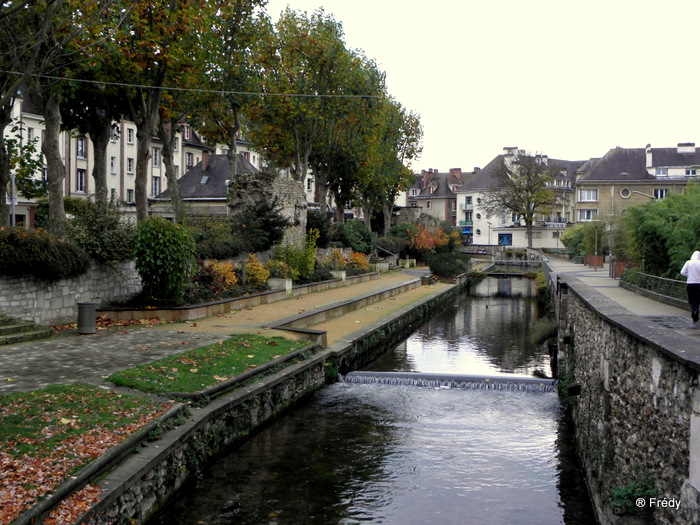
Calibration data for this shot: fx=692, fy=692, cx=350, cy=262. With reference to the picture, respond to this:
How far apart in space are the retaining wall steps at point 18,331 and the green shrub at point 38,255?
46.2 inches

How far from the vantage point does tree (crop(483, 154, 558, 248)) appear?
3260 inches

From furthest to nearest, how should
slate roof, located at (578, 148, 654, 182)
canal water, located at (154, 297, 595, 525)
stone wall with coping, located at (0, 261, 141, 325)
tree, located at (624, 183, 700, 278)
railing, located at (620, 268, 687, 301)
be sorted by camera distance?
1. slate roof, located at (578, 148, 654, 182)
2. tree, located at (624, 183, 700, 278)
3. railing, located at (620, 268, 687, 301)
4. stone wall with coping, located at (0, 261, 141, 325)
5. canal water, located at (154, 297, 595, 525)

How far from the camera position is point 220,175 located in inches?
2077

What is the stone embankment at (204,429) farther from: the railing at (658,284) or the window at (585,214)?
the window at (585,214)

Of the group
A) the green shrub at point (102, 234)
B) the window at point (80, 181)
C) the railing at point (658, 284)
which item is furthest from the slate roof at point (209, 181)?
the railing at point (658, 284)

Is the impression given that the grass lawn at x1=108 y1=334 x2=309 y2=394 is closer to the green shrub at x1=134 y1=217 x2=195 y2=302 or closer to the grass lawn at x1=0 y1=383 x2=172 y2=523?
the grass lawn at x1=0 y1=383 x2=172 y2=523

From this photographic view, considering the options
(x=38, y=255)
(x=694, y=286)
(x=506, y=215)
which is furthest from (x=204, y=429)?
(x=506, y=215)

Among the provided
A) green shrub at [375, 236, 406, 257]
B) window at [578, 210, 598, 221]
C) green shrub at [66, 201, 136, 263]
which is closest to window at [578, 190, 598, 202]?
window at [578, 210, 598, 221]

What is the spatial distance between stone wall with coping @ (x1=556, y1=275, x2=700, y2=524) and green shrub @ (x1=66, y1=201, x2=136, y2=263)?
13.1 m

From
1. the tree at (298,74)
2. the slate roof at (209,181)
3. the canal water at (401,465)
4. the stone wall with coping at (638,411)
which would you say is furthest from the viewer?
the slate roof at (209,181)

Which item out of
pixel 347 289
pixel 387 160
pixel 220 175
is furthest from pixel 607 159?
pixel 347 289

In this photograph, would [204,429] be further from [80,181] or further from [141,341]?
[80,181]

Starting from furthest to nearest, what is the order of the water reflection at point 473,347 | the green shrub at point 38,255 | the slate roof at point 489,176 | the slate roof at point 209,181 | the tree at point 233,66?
1. the slate roof at point 489,176
2. the slate roof at point 209,181
3. the tree at point 233,66
4. the water reflection at point 473,347
5. the green shrub at point 38,255

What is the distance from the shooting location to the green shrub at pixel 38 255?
51.3 ft
